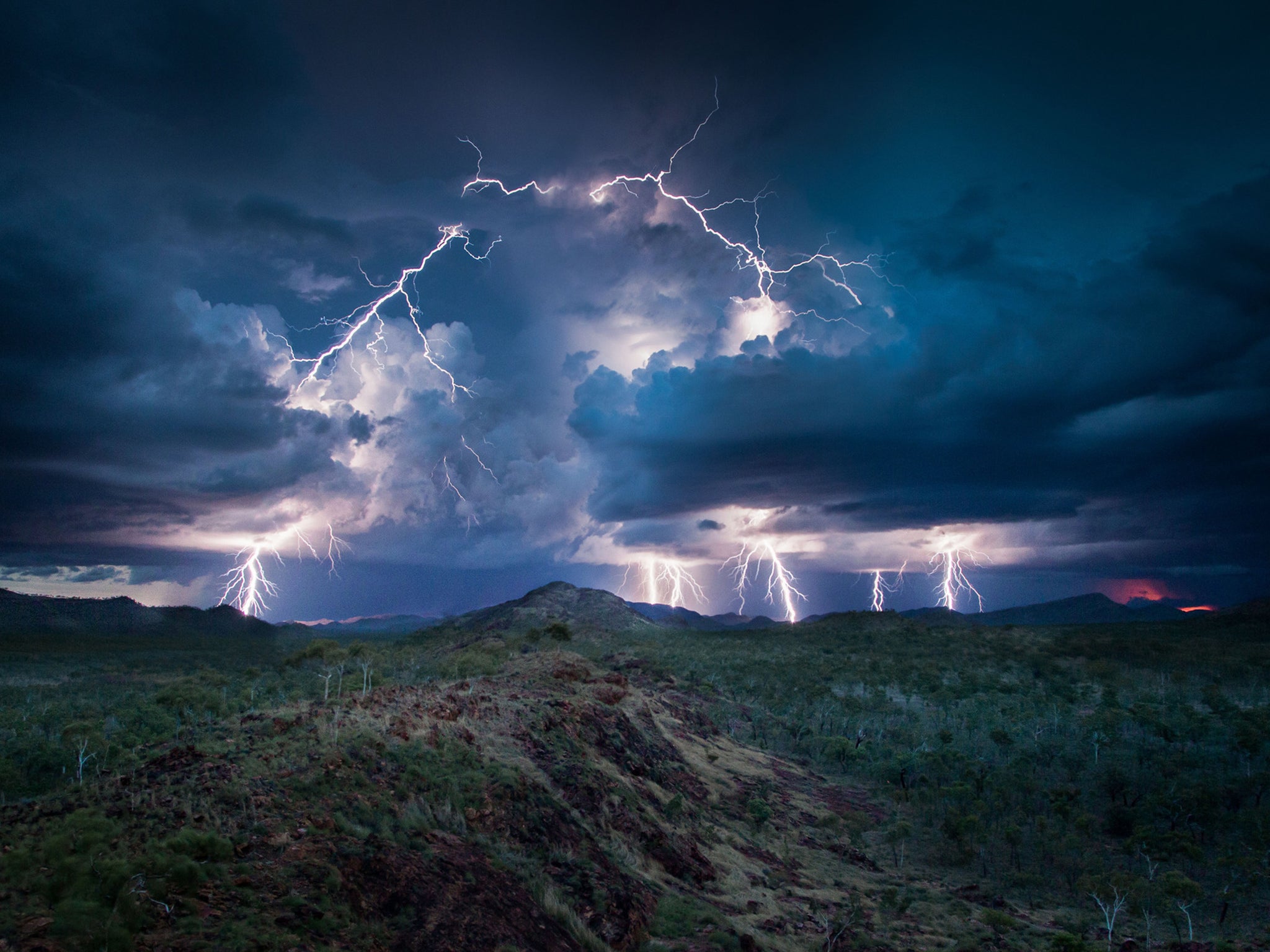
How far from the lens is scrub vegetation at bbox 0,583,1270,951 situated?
10875 millimetres

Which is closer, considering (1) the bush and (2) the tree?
(1) the bush

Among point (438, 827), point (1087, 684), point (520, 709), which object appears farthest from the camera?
point (1087, 684)

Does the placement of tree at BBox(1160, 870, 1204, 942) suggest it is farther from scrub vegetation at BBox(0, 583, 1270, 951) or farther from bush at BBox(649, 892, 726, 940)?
bush at BBox(649, 892, 726, 940)

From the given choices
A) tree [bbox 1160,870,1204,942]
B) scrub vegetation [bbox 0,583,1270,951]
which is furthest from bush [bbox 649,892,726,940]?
tree [bbox 1160,870,1204,942]

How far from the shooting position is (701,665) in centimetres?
11088

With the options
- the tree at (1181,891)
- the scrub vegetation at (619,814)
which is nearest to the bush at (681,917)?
the scrub vegetation at (619,814)

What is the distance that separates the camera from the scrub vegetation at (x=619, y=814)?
10.9 meters

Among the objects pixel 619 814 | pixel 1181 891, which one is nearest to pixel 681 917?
pixel 619 814

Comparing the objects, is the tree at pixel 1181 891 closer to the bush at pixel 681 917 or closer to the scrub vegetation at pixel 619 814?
the scrub vegetation at pixel 619 814

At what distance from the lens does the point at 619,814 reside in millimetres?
22922

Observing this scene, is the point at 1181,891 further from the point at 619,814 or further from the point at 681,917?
the point at 619,814

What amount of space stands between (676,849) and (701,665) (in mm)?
89929

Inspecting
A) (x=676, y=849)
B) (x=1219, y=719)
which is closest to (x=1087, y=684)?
(x=1219, y=719)

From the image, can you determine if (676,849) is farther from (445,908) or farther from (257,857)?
(257,857)
